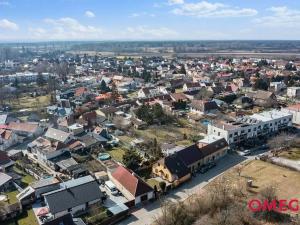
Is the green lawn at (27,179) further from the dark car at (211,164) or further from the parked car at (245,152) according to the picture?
the parked car at (245,152)

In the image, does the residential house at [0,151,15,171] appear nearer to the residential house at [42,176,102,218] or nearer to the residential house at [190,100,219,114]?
the residential house at [42,176,102,218]

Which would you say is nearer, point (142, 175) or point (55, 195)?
point (55, 195)

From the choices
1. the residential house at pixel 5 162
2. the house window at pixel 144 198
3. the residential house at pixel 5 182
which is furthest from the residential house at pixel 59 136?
the house window at pixel 144 198

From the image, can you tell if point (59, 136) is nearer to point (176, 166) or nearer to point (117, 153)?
point (117, 153)

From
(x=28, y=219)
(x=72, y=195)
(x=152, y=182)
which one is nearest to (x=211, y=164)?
(x=152, y=182)

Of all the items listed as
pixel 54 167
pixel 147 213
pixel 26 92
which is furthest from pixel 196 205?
pixel 26 92

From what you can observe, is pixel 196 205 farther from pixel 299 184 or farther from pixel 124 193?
pixel 299 184
